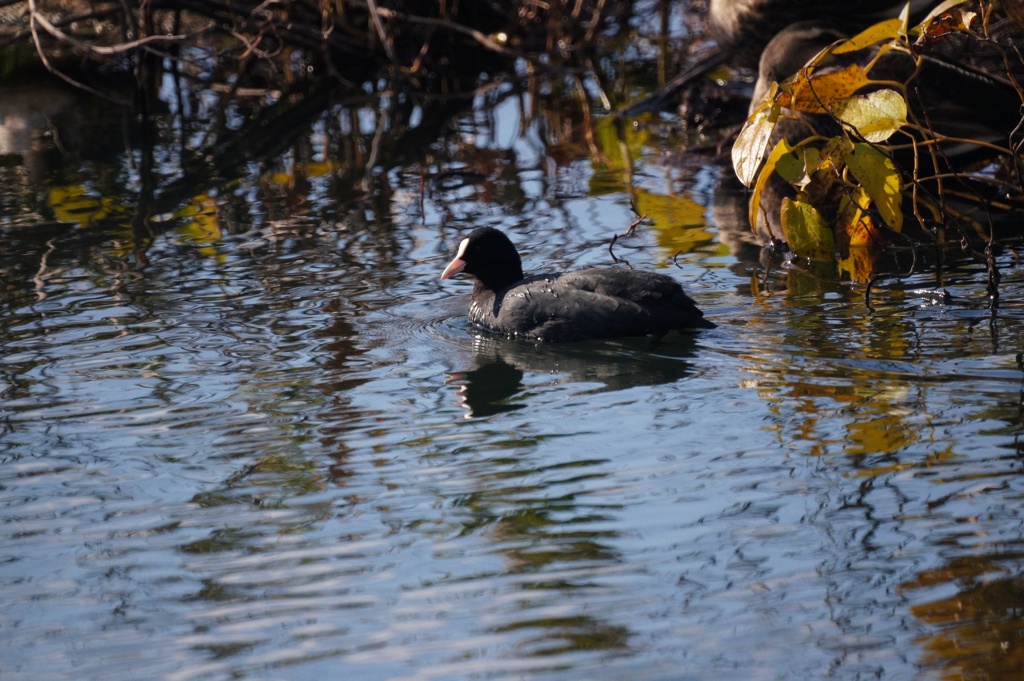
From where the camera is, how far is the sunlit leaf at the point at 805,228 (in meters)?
5.43

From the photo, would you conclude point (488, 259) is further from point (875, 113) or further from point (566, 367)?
point (875, 113)

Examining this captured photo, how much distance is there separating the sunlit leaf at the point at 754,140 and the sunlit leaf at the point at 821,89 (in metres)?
0.07

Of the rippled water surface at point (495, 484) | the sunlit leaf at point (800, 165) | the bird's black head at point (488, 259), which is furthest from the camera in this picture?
the bird's black head at point (488, 259)

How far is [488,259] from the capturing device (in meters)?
6.40

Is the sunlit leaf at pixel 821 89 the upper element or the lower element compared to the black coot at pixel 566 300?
upper

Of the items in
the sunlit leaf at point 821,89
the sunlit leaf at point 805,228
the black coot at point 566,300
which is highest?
the sunlit leaf at point 821,89

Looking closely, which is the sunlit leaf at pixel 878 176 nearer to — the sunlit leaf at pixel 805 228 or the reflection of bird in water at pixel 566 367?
the sunlit leaf at pixel 805 228

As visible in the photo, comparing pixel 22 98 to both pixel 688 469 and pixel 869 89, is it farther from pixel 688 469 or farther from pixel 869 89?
pixel 688 469

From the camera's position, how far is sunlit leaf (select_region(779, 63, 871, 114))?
16.0ft

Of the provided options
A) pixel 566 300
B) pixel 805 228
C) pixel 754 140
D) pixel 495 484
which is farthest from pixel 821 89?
pixel 495 484

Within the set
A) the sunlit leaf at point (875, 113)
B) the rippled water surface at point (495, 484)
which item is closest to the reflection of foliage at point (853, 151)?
the sunlit leaf at point (875, 113)

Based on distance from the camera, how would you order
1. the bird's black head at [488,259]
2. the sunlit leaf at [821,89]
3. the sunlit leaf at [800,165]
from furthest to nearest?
1. the bird's black head at [488,259]
2. the sunlit leaf at [800,165]
3. the sunlit leaf at [821,89]

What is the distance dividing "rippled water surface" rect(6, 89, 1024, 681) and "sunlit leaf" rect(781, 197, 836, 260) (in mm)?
347

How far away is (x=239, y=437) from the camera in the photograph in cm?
484
